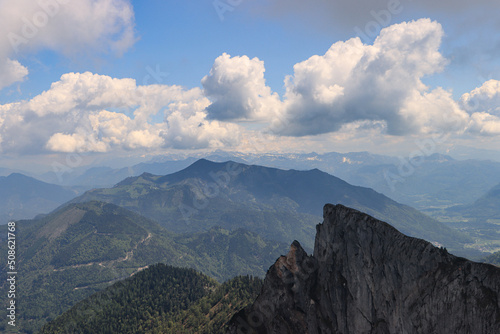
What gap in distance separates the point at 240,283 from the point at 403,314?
17136 cm

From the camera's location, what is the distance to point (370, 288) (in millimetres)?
42344

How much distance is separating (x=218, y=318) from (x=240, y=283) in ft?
→ 116

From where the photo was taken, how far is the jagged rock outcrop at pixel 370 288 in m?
32.2

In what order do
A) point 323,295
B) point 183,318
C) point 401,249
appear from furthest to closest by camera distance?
point 183,318, point 323,295, point 401,249

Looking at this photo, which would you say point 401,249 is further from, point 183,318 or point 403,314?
point 183,318

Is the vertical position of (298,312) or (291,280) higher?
(291,280)

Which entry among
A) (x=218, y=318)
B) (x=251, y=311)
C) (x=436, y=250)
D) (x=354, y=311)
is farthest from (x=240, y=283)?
(x=436, y=250)

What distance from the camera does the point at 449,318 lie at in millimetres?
32875

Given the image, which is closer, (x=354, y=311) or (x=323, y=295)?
(x=354, y=311)

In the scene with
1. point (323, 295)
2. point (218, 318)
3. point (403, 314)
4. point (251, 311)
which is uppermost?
point (403, 314)

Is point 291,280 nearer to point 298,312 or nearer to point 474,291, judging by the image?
point 298,312

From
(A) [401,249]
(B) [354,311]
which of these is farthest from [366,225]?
(B) [354,311]

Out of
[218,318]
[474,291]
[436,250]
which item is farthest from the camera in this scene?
[218,318]

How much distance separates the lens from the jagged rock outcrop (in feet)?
A: 106
